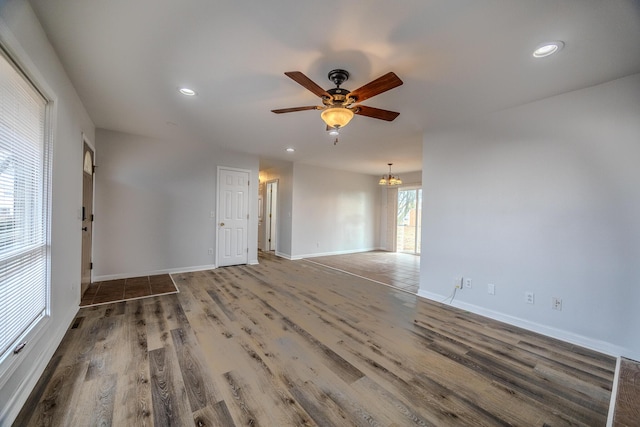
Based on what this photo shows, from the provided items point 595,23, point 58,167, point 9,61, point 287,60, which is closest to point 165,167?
point 58,167

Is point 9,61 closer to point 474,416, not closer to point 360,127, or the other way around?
point 360,127

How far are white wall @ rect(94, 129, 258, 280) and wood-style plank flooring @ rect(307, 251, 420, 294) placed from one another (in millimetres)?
2755

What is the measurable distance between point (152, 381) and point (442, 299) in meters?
3.34

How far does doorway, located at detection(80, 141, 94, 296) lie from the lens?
3.45 m

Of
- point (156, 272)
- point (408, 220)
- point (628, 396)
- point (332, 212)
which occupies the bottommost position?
point (628, 396)

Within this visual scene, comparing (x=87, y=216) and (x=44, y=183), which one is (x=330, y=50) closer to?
(x=44, y=183)

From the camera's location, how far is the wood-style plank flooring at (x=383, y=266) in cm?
459

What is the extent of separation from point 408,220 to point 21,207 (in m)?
7.95

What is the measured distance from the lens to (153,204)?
14.8ft

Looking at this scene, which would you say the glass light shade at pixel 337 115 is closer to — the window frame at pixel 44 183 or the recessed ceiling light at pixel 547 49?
the recessed ceiling light at pixel 547 49

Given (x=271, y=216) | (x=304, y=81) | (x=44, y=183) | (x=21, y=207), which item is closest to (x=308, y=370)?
(x=304, y=81)

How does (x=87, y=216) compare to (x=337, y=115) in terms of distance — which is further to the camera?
(x=87, y=216)

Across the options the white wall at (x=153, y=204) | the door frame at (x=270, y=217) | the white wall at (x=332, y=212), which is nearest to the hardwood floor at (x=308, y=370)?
the white wall at (x=153, y=204)

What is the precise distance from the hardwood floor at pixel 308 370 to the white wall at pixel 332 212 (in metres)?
3.50
